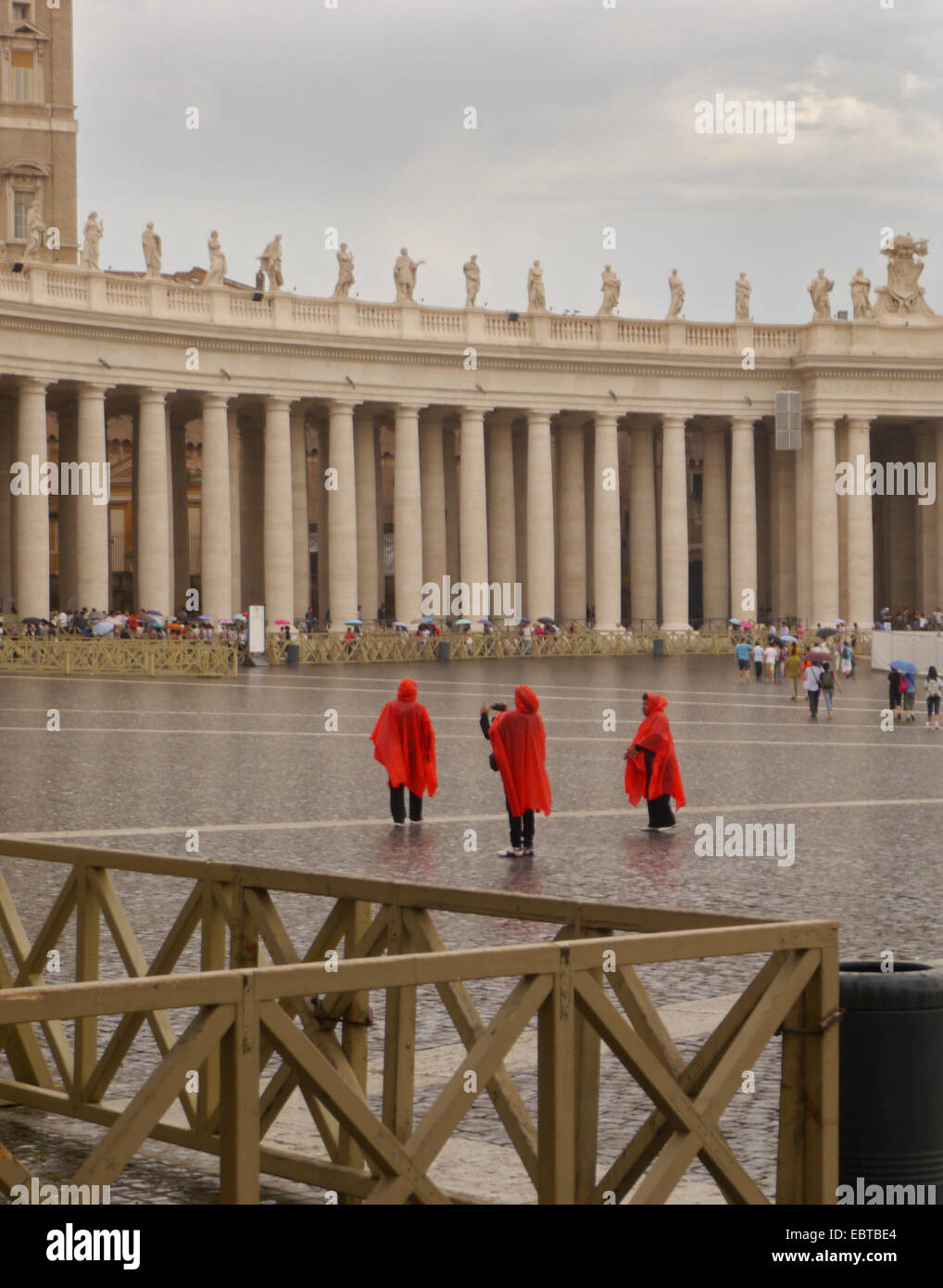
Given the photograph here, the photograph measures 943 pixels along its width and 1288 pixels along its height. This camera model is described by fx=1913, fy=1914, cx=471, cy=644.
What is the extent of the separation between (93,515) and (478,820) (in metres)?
45.5

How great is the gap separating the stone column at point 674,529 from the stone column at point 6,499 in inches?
1027

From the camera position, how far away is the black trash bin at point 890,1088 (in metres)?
6.69

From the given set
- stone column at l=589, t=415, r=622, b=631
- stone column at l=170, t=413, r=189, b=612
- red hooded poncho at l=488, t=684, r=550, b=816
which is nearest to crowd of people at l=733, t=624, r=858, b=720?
stone column at l=589, t=415, r=622, b=631

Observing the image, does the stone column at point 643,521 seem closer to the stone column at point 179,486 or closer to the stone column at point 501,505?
the stone column at point 501,505

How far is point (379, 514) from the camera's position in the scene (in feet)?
267

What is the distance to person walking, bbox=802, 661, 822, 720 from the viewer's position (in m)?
37.2

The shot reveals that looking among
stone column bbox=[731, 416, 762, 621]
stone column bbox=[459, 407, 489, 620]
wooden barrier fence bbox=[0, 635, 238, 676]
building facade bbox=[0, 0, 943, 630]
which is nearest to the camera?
wooden barrier fence bbox=[0, 635, 238, 676]

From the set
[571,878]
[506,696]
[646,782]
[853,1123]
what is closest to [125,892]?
[571,878]

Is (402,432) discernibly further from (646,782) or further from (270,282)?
(646,782)

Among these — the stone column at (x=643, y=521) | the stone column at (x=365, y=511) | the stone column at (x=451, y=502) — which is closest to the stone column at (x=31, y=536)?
the stone column at (x=365, y=511)

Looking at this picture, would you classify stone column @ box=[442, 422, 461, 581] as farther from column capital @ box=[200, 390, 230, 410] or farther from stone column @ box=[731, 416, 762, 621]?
column capital @ box=[200, 390, 230, 410]

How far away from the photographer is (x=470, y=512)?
74.4 meters

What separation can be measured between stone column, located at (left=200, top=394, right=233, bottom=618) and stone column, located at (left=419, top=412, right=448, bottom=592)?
10798 millimetres
